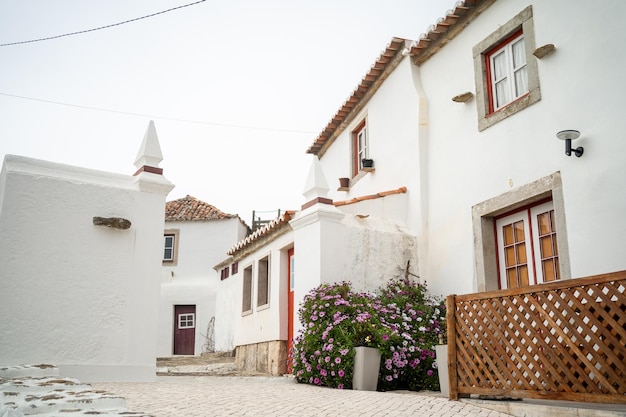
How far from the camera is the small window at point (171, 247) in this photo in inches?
918

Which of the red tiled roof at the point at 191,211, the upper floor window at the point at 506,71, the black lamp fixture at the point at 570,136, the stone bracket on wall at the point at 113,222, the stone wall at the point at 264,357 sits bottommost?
the stone wall at the point at 264,357

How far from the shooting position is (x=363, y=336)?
8289 mm

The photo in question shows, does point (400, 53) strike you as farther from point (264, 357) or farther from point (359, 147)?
point (264, 357)

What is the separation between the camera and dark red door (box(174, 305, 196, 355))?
73.9 feet

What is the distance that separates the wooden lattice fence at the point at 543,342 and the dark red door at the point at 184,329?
17362 mm

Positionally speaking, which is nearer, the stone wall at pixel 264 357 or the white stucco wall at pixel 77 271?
the white stucco wall at pixel 77 271

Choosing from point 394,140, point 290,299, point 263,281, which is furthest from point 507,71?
point 263,281

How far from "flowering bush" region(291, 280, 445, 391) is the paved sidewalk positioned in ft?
2.38

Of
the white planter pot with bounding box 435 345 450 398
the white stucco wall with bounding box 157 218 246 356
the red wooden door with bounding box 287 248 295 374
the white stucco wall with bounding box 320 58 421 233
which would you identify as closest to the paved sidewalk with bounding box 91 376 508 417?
the white planter pot with bounding box 435 345 450 398

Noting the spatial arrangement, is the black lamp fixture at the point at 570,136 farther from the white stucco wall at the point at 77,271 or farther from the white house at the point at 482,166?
the white stucco wall at the point at 77,271

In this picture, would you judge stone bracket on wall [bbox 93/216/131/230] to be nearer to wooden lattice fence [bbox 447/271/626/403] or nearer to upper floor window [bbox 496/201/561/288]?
wooden lattice fence [bbox 447/271/626/403]

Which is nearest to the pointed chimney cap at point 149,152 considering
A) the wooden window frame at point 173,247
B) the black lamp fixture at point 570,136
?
the black lamp fixture at point 570,136

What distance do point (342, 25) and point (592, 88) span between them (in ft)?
17.4

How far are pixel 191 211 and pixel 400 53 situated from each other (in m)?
15.0
